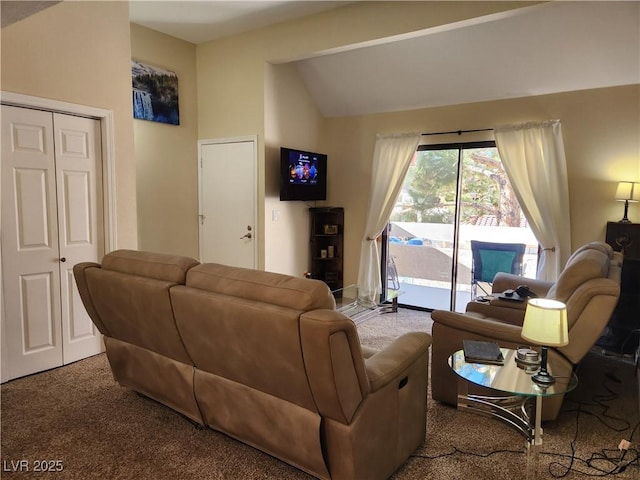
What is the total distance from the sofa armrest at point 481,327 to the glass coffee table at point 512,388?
14cm

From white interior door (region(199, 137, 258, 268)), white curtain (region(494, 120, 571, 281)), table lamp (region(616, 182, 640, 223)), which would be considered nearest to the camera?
table lamp (region(616, 182, 640, 223))

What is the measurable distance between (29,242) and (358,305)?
9.75 feet

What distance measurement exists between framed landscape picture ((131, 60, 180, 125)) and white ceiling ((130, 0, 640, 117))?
0.46 m

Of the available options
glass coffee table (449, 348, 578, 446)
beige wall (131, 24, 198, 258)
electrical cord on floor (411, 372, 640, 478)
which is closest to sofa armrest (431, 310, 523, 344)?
glass coffee table (449, 348, 578, 446)

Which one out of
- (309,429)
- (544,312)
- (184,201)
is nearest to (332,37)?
(184,201)

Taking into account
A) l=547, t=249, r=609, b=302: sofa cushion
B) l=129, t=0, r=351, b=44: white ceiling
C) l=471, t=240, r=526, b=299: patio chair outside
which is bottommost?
l=471, t=240, r=526, b=299: patio chair outside

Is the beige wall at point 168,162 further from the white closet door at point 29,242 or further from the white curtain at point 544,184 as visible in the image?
the white curtain at point 544,184

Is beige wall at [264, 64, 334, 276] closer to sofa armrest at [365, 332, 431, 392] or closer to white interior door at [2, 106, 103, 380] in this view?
white interior door at [2, 106, 103, 380]

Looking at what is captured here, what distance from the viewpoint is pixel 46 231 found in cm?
321

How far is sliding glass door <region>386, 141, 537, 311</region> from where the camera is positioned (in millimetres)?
4648

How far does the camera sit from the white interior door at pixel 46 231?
303 centimetres

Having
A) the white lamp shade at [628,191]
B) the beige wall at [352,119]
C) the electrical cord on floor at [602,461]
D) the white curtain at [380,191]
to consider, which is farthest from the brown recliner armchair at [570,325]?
the white curtain at [380,191]

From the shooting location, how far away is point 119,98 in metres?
3.59

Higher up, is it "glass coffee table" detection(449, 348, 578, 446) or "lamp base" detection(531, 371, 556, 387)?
"lamp base" detection(531, 371, 556, 387)
